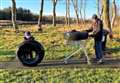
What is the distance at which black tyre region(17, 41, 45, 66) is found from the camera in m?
15.4

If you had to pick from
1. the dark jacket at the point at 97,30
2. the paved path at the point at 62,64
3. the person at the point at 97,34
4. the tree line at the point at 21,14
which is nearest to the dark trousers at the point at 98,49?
the person at the point at 97,34

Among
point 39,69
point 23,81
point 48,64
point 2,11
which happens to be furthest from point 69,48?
point 2,11

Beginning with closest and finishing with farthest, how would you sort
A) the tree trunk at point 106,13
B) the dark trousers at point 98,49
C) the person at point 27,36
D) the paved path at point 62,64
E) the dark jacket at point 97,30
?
the paved path at point 62,64, the person at point 27,36, the dark jacket at point 97,30, the dark trousers at point 98,49, the tree trunk at point 106,13

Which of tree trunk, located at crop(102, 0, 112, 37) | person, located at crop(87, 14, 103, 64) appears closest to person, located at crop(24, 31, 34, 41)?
person, located at crop(87, 14, 103, 64)

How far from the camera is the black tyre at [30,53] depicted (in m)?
15.4

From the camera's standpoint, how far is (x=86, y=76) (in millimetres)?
13203

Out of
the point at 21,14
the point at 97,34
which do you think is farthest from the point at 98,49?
the point at 21,14

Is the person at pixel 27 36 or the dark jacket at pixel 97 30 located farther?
the dark jacket at pixel 97 30

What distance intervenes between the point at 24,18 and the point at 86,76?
4769cm

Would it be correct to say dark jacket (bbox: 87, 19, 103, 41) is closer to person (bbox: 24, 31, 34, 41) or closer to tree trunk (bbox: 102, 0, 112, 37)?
person (bbox: 24, 31, 34, 41)

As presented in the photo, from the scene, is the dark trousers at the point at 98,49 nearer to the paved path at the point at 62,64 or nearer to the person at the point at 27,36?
the paved path at the point at 62,64

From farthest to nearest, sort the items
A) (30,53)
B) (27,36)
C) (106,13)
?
1. (106,13)
2. (30,53)
3. (27,36)

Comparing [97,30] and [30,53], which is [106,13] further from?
[30,53]

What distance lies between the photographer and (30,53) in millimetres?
15539
